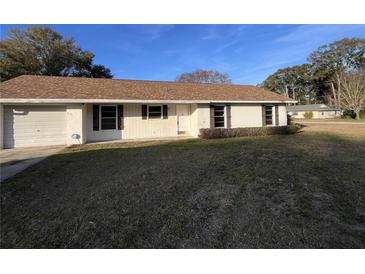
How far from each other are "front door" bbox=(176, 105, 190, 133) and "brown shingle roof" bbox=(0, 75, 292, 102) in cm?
101

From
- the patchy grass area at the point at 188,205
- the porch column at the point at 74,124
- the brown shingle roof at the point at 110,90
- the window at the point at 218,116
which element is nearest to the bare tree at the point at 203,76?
the brown shingle roof at the point at 110,90

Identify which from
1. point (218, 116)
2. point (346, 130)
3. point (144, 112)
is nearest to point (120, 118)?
point (144, 112)

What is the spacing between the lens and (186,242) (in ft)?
8.11

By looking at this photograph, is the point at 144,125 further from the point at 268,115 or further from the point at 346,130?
the point at 346,130

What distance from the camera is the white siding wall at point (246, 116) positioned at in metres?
14.0

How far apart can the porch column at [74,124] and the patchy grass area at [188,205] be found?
435 cm

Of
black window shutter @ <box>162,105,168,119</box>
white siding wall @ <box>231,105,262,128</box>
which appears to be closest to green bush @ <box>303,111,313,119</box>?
white siding wall @ <box>231,105,262,128</box>

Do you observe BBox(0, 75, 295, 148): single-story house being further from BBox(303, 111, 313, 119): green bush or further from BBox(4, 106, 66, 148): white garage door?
BBox(303, 111, 313, 119): green bush

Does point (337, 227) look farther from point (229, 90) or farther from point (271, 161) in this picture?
point (229, 90)

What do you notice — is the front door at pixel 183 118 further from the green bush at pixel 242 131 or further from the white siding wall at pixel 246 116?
the white siding wall at pixel 246 116

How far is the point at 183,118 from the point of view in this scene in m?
14.1

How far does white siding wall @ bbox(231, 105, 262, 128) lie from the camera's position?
14023 millimetres

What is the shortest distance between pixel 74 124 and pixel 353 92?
42153 mm

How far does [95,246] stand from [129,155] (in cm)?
530
